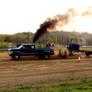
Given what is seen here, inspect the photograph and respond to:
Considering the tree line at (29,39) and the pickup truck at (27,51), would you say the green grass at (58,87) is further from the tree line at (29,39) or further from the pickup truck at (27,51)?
the tree line at (29,39)

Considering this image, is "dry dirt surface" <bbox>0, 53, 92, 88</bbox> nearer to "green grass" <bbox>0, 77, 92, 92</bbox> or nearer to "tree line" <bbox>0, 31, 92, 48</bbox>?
"green grass" <bbox>0, 77, 92, 92</bbox>

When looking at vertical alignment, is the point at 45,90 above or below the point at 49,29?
below

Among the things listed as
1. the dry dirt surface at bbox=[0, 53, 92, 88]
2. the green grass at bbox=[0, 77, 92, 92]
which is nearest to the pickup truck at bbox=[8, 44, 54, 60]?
the dry dirt surface at bbox=[0, 53, 92, 88]

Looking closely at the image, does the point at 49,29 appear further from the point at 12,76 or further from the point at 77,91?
the point at 77,91

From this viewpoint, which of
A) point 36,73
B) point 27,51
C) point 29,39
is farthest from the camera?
point 29,39

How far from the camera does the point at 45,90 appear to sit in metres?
8.14

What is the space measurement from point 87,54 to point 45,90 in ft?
57.2

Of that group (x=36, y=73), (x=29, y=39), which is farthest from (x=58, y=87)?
(x=29, y=39)

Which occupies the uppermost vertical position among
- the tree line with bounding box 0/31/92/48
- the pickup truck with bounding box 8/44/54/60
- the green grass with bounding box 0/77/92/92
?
the tree line with bounding box 0/31/92/48

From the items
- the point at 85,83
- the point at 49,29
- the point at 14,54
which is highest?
the point at 49,29

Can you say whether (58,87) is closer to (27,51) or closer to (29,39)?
(27,51)

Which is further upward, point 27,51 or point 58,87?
point 27,51

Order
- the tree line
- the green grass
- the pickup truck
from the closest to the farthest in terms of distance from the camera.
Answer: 1. the green grass
2. the pickup truck
3. the tree line

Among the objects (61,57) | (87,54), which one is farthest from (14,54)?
(87,54)
